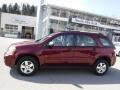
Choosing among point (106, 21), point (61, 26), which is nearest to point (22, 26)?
point (61, 26)

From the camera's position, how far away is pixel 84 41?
9.78 metres

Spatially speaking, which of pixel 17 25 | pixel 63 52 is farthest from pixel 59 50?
pixel 17 25

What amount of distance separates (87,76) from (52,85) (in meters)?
2.26

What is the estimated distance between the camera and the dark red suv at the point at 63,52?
8820 millimetres

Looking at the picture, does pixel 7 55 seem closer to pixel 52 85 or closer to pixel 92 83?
pixel 52 85

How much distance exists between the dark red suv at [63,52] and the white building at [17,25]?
4715cm

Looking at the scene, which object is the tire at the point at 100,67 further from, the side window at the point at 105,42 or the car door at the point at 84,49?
the side window at the point at 105,42

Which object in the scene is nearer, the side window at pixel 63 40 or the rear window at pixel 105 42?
the side window at pixel 63 40

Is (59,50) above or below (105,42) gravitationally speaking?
below

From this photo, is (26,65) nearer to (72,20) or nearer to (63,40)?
(63,40)

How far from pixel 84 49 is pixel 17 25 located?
164ft

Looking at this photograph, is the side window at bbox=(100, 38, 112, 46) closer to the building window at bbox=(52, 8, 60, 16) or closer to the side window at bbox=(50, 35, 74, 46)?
the side window at bbox=(50, 35, 74, 46)

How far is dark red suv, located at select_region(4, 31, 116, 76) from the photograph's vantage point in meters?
8.82

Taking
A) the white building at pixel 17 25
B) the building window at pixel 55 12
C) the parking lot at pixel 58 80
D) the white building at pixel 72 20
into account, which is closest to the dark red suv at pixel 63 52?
the parking lot at pixel 58 80
